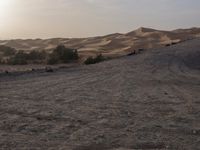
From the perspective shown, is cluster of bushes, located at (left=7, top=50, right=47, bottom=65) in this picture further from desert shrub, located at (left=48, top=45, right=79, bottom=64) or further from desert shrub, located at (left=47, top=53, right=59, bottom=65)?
desert shrub, located at (left=48, top=45, right=79, bottom=64)

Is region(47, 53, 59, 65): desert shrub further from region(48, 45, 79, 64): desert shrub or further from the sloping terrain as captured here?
the sloping terrain

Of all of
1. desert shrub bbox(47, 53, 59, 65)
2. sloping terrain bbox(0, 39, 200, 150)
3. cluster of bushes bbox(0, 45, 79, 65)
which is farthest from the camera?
cluster of bushes bbox(0, 45, 79, 65)

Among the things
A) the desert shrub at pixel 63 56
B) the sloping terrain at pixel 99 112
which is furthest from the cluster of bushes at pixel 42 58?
the sloping terrain at pixel 99 112

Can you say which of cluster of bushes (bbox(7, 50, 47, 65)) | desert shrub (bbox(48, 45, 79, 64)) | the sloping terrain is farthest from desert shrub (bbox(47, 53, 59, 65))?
the sloping terrain

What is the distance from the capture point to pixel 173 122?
12836 millimetres

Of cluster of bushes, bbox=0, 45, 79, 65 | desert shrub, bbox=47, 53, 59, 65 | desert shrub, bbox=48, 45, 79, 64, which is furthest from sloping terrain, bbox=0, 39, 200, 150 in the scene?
desert shrub, bbox=48, 45, 79, 64

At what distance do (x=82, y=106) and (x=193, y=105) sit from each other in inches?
138

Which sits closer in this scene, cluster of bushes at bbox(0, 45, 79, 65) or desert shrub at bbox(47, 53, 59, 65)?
desert shrub at bbox(47, 53, 59, 65)

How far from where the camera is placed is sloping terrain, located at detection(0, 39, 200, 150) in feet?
34.8

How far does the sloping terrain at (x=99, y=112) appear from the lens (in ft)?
34.8

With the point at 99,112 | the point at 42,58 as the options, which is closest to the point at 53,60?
the point at 42,58

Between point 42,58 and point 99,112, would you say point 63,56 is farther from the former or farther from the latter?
point 99,112

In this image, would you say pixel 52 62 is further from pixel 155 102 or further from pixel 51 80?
pixel 155 102

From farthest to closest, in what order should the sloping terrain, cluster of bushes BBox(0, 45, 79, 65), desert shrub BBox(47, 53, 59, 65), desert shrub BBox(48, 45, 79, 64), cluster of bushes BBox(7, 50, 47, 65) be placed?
desert shrub BBox(48, 45, 79, 64) → cluster of bushes BBox(0, 45, 79, 65) → desert shrub BBox(47, 53, 59, 65) → cluster of bushes BBox(7, 50, 47, 65) → the sloping terrain
